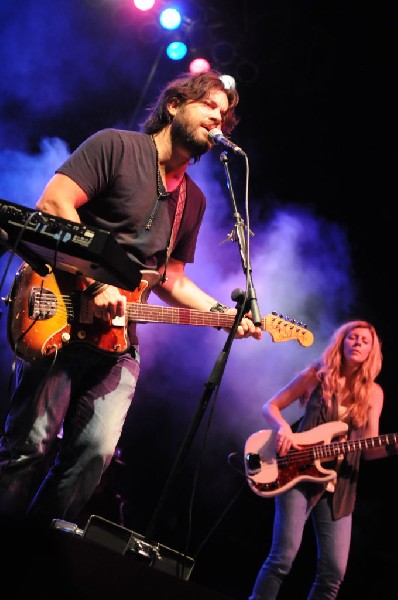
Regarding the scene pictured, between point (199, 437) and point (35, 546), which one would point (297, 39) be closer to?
point (199, 437)

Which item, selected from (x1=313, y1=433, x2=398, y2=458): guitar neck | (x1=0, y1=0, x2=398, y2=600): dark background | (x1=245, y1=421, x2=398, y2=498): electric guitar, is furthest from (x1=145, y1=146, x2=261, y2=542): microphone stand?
(x1=0, y1=0, x2=398, y2=600): dark background

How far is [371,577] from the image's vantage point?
5723mm

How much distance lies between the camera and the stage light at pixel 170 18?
6961 mm

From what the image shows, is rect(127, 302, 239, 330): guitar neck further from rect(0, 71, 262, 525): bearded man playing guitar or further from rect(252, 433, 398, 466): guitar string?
rect(252, 433, 398, 466): guitar string

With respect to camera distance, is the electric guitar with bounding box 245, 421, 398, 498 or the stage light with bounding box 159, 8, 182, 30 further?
the stage light with bounding box 159, 8, 182, 30

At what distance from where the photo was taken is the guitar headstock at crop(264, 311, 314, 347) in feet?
12.8

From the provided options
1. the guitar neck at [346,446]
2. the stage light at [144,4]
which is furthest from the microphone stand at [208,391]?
the stage light at [144,4]

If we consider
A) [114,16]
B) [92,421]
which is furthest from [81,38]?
[92,421]

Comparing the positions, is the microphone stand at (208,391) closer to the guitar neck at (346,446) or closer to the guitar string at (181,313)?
the guitar string at (181,313)

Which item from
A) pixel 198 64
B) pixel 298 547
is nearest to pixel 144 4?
pixel 198 64

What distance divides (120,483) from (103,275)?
206 inches

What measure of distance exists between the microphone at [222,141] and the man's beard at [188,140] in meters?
0.11

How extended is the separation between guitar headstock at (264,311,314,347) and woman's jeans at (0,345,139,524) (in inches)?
47.7

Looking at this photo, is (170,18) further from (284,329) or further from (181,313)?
(181,313)
